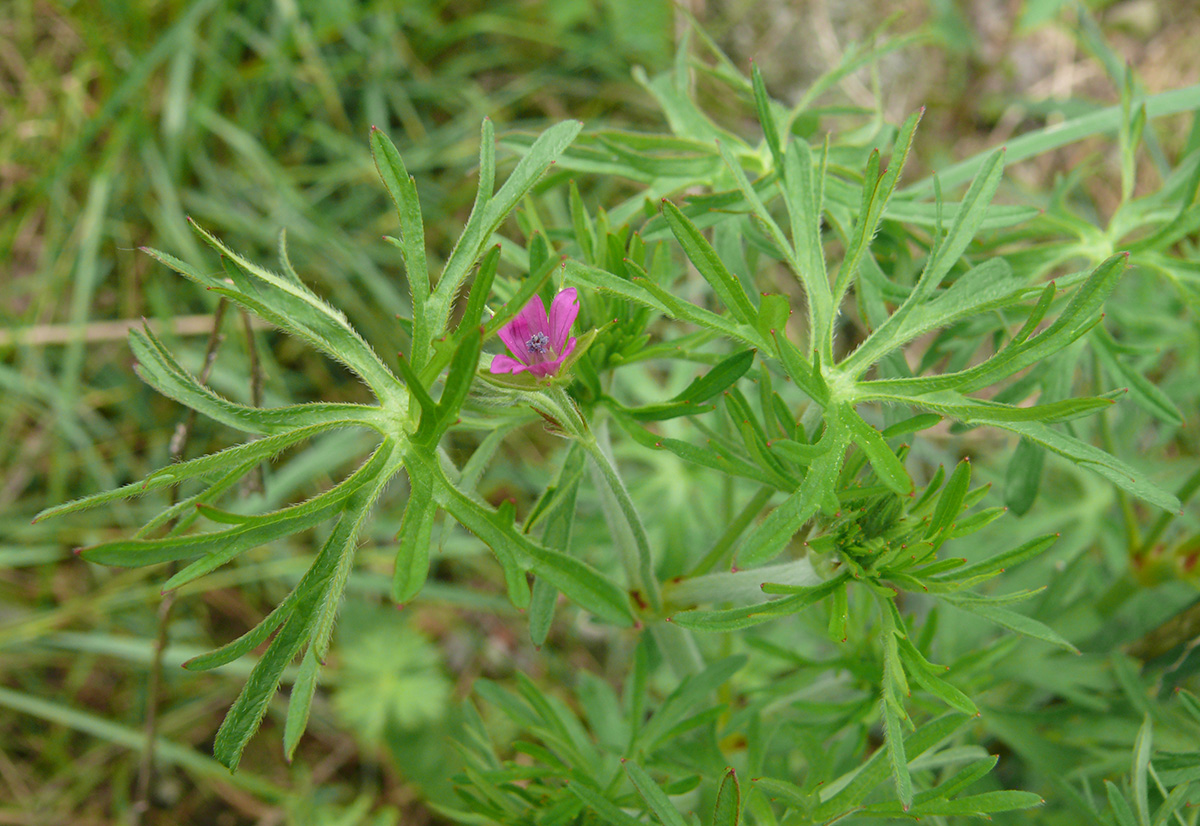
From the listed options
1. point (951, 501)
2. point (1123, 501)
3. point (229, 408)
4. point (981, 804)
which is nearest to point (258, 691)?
point (229, 408)

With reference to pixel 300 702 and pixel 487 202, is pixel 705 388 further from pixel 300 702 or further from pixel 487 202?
pixel 300 702

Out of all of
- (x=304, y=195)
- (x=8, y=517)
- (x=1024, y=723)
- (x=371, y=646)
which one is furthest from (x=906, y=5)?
(x=8, y=517)

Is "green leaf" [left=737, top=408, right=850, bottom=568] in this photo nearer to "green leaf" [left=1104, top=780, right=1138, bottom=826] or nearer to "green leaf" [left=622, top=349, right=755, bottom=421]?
"green leaf" [left=622, top=349, right=755, bottom=421]

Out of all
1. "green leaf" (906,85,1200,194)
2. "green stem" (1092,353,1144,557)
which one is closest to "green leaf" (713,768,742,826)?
"green stem" (1092,353,1144,557)

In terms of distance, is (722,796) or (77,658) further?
(77,658)

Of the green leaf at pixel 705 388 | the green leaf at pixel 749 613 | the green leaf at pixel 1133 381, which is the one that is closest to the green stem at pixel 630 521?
the green leaf at pixel 705 388

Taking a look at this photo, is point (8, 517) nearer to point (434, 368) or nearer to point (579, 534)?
point (579, 534)
